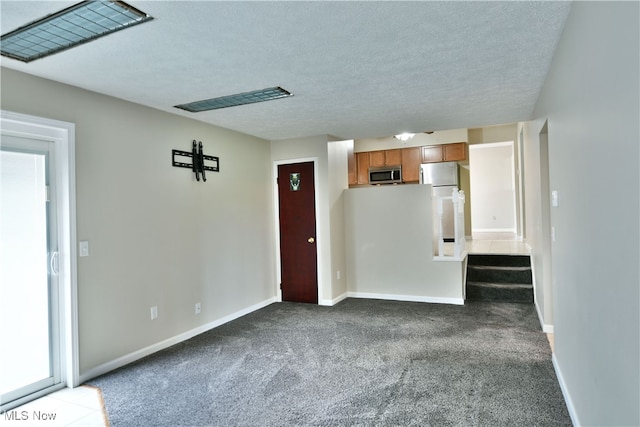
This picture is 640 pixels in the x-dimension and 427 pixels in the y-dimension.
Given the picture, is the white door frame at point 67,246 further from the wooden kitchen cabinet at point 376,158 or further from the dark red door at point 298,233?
the wooden kitchen cabinet at point 376,158

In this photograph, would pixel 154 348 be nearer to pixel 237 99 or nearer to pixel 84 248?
pixel 84 248

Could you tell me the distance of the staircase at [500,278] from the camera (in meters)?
5.26

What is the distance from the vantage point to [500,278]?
5.62m

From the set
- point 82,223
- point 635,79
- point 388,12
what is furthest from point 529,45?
point 82,223

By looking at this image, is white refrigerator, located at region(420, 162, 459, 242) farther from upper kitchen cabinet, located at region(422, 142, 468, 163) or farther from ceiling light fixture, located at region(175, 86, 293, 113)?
ceiling light fixture, located at region(175, 86, 293, 113)

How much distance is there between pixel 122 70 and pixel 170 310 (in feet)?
7.51

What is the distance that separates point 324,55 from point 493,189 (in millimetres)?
8960

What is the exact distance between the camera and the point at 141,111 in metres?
3.65

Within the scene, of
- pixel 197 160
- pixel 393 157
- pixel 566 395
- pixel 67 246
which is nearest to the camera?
pixel 566 395

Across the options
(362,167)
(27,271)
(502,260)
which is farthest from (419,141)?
(27,271)

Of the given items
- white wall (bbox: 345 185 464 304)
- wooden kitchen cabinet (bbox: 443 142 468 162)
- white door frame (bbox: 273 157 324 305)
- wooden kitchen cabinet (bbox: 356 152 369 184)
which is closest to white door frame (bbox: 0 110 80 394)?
white door frame (bbox: 273 157 324 305)

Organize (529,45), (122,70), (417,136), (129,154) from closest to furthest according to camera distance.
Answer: (529,45)
(122,70)
(129,154)
(417,136)

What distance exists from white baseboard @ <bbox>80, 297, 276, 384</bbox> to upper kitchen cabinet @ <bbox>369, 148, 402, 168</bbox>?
4316mm

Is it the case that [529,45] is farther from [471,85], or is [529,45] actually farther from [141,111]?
[141,111]
